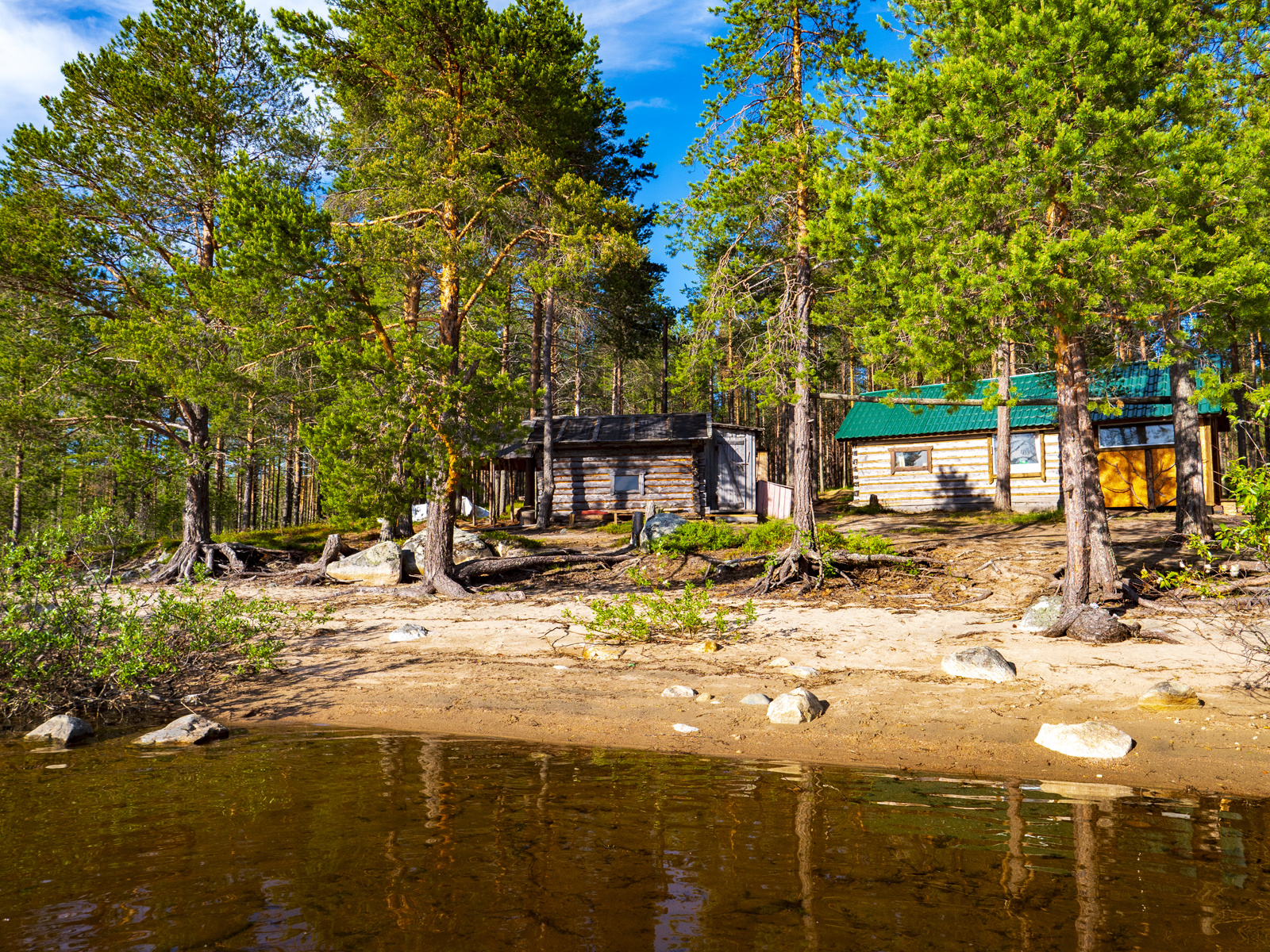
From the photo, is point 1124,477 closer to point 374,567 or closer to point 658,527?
point 658,527

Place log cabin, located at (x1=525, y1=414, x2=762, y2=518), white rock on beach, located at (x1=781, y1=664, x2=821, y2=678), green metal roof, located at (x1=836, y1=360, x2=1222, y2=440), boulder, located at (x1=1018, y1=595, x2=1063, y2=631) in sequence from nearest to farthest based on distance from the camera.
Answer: white rock on beach, located at (x1=781, y1=664, x2=821, y2=678), boulder, located at (x1=1018, y1=595, x2=1063, y2=631), green metal roof, located at (x1=836, y1=360, x2=1222, y2=440), log cabin, located at (x1=525, y1=414, x2=762, y2=518)

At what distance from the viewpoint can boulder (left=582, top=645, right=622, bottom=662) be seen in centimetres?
920

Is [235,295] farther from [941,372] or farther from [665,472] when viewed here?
[665,472]

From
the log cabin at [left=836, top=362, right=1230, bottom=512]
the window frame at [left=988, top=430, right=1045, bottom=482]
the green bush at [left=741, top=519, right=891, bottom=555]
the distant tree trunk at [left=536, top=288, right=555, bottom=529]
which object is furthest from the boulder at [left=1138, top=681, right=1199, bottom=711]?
the distant tree trunk at [left=536, top=288, right=555, bottom=529]

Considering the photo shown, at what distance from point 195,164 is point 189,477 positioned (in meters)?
7.88

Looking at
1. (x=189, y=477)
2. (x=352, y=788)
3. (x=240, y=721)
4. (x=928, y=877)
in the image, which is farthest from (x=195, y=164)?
(x=928, y=877)

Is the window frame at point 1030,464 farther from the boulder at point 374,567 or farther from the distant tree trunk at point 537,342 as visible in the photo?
the boulder at point 374,567

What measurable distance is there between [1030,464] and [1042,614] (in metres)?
17.0

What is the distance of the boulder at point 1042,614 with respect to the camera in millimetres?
9586

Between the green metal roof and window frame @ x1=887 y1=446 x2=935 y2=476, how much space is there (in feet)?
2.00

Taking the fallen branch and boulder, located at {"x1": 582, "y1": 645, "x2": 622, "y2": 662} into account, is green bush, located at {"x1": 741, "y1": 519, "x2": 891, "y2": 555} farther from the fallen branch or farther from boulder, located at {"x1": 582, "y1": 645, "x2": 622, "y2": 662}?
boulder, located at {"x1": 582, "y1": 645, "x2": 622, "y2": 662}

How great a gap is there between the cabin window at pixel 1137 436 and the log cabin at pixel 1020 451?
0.07 ft

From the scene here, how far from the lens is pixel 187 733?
641 centimetres

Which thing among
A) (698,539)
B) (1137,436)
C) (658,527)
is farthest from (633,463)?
(1137,436)
